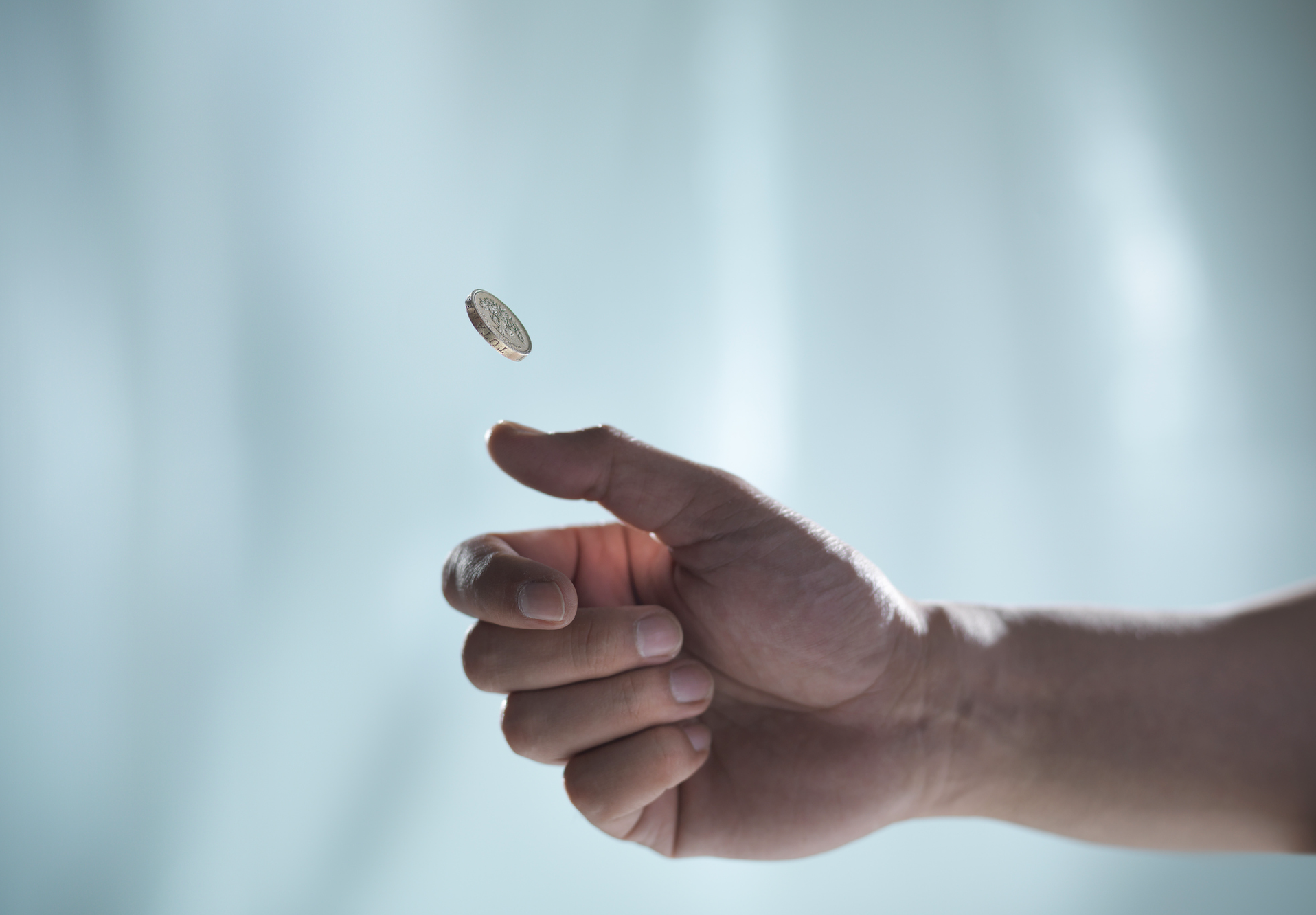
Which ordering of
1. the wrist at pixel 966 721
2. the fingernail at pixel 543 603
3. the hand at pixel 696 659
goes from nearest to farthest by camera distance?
1. the fingernail at pixel 543 603
2. the hand at pixel 696 659
3. the wrist at pixel 966 721

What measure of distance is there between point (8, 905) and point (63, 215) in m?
1.88

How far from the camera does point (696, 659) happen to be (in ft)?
5.95

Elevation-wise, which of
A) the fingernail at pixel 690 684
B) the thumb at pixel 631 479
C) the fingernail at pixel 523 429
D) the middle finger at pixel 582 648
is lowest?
the fingernail at pixel 690 684

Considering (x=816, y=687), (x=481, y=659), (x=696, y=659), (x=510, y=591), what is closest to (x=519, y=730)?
(x=481, y=659)

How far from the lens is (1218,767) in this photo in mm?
1924

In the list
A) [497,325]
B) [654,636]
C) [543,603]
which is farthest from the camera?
[497,325]

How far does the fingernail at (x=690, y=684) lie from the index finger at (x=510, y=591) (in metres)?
0.30

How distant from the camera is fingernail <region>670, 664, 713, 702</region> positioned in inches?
61.8

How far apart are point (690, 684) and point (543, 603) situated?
40 cm

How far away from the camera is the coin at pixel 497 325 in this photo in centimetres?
170

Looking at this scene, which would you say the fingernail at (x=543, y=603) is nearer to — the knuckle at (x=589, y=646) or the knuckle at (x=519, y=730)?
the knuckle at (x=589, y=646)

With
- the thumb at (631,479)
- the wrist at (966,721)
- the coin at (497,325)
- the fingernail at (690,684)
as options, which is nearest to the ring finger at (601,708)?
the fingernail at (690,684)

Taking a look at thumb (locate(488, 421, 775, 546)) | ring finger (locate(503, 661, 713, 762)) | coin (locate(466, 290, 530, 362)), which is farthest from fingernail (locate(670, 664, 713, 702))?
coin (locate(466, 290, 530, 362))

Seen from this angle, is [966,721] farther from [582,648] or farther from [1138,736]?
[582,648]
